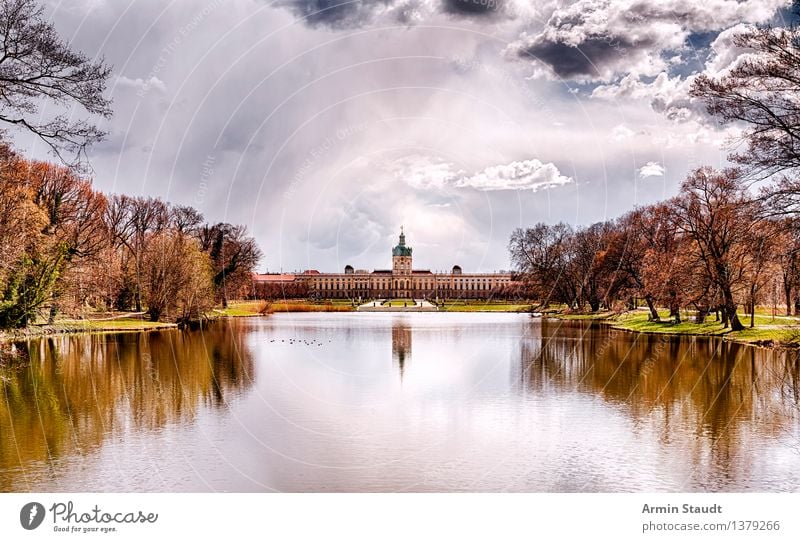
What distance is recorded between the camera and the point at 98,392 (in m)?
17.7

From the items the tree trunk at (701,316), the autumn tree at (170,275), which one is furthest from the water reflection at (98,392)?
the tree trunk at (701,316)

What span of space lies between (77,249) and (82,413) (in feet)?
92.5

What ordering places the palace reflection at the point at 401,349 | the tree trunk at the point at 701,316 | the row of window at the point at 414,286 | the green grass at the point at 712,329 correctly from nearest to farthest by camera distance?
the palace reflection at the point at 401,349 → the green grass at the point at 712,329 → the tree trunk at the point at 701,316 → the row of window at the point at 414,286

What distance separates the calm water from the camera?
10594 millimetres

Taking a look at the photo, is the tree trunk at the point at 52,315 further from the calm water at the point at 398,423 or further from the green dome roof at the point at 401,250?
the green dome roof at the point at 401,250

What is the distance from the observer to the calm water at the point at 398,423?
10.6 m

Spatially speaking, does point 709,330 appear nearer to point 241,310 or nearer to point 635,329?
point 635,329

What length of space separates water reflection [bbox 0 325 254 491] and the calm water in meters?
0.06

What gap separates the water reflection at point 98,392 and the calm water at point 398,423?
0.21 feet

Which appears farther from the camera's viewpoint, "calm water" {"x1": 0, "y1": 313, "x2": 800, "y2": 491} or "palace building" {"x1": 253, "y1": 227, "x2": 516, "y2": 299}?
"palace building" {"x1": 253, "y1": 227, "x2": 516, "y2": 299}

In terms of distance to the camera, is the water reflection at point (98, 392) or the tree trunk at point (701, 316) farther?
the tree trunk at point (701, 316)

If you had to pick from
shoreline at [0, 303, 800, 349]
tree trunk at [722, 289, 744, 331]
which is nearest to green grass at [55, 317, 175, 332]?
shoreline at [0, 303, 800, 349]

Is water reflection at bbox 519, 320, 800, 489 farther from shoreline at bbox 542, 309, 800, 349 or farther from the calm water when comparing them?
shoreline at bbox 542, 309, 800, 349
